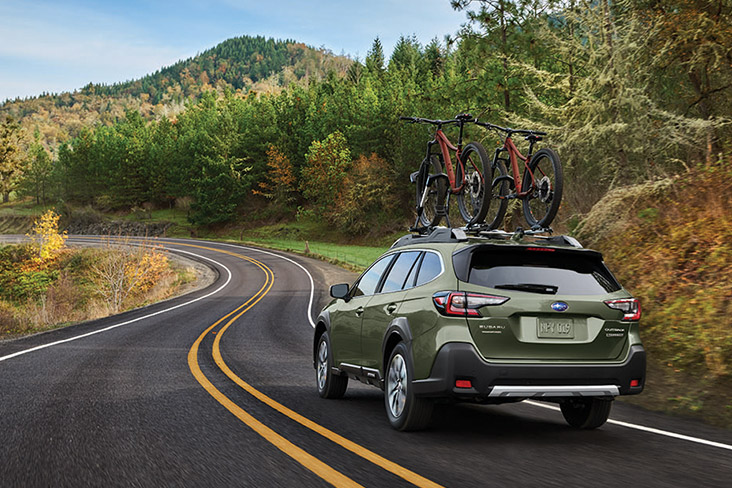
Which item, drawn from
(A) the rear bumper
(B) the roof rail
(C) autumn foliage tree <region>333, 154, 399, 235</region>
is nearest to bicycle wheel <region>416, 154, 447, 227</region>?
(B) the roof rail

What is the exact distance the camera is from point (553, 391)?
16.4 ft

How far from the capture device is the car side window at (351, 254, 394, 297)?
7.04 meters

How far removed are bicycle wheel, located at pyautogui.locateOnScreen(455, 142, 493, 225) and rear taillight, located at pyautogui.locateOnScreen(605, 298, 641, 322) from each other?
9.79ft

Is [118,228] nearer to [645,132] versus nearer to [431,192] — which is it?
[645,132]

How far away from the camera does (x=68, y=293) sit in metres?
43.1

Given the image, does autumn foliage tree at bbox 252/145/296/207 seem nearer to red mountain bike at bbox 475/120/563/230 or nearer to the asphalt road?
the asphalt road

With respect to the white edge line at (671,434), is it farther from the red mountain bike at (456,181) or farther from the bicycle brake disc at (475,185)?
the bicycle brake disc at (475,185)

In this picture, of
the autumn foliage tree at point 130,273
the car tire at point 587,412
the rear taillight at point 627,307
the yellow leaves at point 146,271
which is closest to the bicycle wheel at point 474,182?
the car tire at point 587,412

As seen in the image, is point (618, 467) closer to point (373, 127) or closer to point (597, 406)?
point (597, 406)

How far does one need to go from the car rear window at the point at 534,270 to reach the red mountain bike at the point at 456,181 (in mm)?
2718

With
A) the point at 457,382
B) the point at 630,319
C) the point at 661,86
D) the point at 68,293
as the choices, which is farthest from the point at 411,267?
the point at 68,293

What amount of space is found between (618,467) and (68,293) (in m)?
44.8

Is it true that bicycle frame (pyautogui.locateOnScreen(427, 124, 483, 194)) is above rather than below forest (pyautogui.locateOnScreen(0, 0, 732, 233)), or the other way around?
below

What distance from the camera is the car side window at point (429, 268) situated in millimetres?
5631
